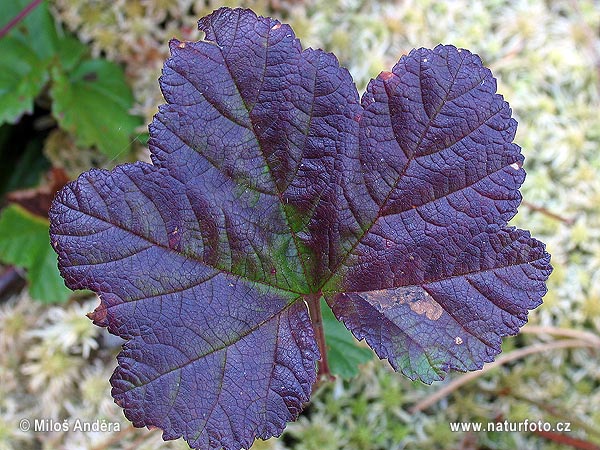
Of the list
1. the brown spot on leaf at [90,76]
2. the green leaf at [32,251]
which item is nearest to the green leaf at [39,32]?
the brown spot on leaf at [90,76]

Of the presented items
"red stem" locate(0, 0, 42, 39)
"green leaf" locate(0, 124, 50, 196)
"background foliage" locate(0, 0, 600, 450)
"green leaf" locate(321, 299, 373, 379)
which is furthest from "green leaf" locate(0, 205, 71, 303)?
"green leaf" locate(321, 299, 373, 379)

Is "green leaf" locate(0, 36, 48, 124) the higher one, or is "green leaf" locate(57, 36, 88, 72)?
"green leaf" locate(57, 36, 88, 72)

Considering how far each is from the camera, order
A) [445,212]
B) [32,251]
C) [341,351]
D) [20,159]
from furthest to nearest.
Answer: [20,159] → [32,251] → [341,351] → [445,212]

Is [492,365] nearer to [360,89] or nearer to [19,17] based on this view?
[360,89]

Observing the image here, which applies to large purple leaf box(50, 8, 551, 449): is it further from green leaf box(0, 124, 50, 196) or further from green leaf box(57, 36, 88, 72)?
green leaf box(0, 124, 50, 196)

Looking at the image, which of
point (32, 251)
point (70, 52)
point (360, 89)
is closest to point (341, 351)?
point (360, 89)

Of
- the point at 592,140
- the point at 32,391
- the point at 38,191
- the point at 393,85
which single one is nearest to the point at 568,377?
the point at 592,140
